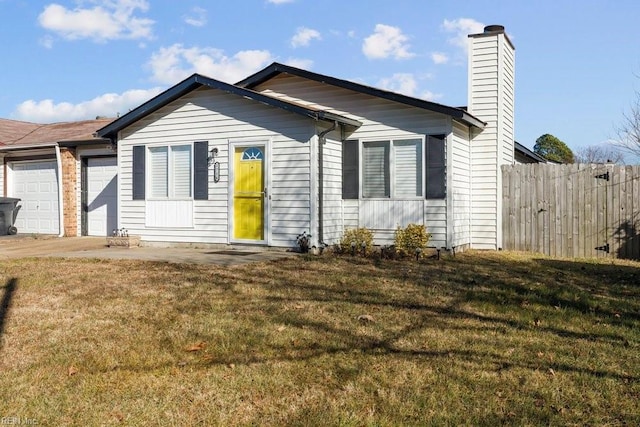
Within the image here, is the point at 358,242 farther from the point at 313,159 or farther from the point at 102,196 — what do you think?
the point at 102,196

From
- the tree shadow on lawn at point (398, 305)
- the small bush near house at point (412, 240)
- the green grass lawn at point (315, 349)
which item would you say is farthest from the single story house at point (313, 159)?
the green grass lawn at point (315, 349)

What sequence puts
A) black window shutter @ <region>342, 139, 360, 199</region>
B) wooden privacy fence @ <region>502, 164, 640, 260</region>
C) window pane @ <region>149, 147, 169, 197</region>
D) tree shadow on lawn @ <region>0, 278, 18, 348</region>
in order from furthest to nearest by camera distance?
window pane @ <region>149, 147, 169, 197</region> < black window shutter @ <region>342, 139, 360, 199</region> < wooden privacy fence @ <region>502, 164, 640, 260</region> < tree shadow on lawn @ <region>0, 278, 18, 348</region>

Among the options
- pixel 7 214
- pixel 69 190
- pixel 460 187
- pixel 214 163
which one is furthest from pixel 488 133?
pixel 7 214

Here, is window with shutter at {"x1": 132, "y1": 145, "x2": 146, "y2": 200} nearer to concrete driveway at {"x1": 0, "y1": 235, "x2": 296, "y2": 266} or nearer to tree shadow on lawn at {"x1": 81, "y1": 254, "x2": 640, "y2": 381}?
concrete driveway at {"x1": 0, "y1": 235, "x2": 296, "y2": 266}

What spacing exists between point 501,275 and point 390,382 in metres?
5.25

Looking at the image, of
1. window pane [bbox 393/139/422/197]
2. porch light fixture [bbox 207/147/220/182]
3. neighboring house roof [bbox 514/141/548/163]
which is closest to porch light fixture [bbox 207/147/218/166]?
porch light fixture [bbox 207/147/220/182]

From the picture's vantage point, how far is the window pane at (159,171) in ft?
42.7

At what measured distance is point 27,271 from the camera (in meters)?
8.61

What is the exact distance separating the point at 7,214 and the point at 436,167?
12.5 meters

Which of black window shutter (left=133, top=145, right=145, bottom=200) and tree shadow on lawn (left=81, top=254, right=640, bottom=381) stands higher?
black window shutter (left=133, top=145, right=145, bottom=200)

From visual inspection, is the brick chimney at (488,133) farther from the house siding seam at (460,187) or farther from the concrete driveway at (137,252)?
the concrete driveway at (137,252)

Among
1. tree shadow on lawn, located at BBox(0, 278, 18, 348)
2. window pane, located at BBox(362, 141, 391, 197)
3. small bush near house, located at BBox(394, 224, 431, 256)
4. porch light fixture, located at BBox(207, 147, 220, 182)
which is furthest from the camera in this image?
porch light fixture, located at BBox(207, 147, 220, 182)

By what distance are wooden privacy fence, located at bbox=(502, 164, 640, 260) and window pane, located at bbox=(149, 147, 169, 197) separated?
778 cm

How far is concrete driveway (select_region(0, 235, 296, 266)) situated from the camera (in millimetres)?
10250
